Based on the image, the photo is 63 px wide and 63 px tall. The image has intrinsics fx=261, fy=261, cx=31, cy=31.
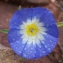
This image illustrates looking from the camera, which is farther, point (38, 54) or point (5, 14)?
point (5, 14)

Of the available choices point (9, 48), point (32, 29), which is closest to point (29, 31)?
point (32, 29)

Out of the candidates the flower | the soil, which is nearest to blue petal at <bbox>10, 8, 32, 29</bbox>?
the flower

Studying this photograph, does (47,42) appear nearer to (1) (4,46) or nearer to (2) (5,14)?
(1) (4,46)

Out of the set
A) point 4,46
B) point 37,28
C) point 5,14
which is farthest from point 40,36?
point 5,14

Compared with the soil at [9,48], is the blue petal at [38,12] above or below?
above

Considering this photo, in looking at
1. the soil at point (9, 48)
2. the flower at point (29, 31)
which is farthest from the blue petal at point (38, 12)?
the soil at point (9, 48)

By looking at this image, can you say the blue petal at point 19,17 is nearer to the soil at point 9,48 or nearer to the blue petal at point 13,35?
the blue petal at point 13,35

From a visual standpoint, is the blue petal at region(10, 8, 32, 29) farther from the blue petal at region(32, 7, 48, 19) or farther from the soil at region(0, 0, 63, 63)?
Result: the soil at region(0, 0, 63, 63)

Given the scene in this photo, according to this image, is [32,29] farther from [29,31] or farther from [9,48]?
[9,48]
